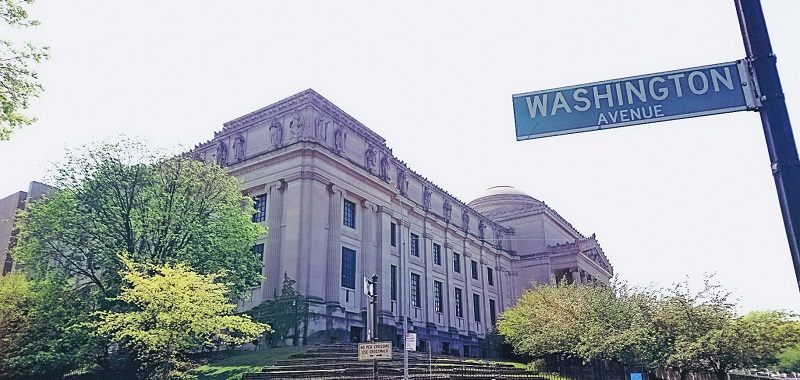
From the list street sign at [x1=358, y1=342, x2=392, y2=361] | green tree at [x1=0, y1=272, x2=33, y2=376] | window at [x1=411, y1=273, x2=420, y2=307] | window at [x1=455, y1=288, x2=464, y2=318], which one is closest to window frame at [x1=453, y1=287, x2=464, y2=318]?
window at [x1=455, y1=288, x2=464, y2=318]

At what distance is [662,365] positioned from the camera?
33.2 m

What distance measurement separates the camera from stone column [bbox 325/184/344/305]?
1491 inches

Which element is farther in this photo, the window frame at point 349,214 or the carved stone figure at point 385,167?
the carved stone figure at point 385,167

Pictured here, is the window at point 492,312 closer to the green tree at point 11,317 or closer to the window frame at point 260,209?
the window frame at point 260,209

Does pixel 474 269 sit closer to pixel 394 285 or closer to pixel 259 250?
pixel 394 285

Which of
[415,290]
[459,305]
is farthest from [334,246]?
[459,305]

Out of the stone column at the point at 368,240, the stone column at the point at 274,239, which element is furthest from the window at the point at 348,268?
the stone column at the point at 274,239

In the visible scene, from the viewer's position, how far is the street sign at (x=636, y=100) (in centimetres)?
511

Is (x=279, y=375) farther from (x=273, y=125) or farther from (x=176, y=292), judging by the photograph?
(x=273, y=125)

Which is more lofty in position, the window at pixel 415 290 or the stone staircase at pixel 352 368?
the window at pixel 415 290

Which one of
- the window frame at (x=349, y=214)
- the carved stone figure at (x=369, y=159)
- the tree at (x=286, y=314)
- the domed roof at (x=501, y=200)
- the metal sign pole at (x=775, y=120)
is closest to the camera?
the metal sign pole at (x=775, y=120)

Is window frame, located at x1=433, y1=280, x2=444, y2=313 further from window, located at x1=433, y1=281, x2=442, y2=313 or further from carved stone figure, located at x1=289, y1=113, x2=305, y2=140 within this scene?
carved stone figure, located at x1=289, y1=113, x2=305, y2=140

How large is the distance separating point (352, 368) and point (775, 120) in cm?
2187

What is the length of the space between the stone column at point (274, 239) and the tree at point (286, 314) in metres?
1.02
